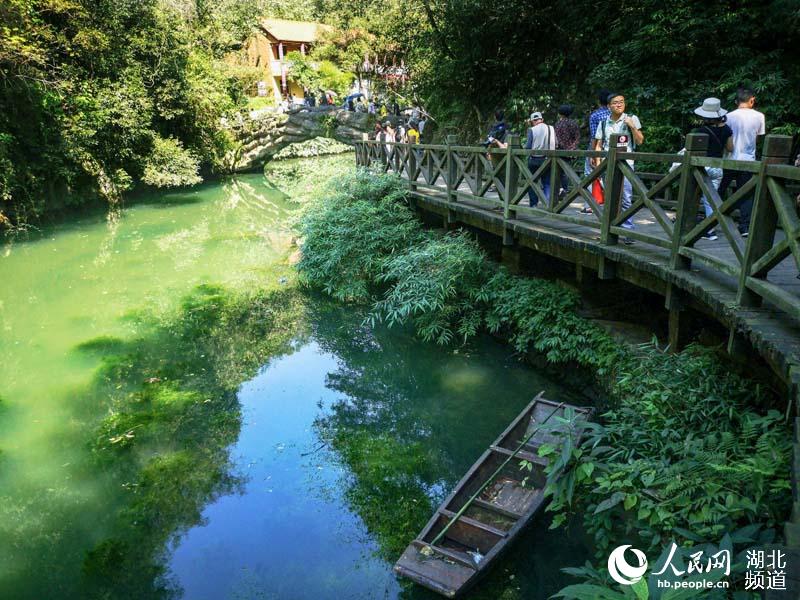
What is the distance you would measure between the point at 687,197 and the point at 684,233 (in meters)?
0.32

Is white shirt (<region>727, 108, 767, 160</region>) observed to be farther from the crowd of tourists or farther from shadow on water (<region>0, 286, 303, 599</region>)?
shadow on water (<region>0, 286, 303, 599</region>)

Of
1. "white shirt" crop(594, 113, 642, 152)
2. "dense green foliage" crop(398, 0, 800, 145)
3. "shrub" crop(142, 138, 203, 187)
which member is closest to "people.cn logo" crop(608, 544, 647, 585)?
"white shirt" crop(594, 113, 642, 152)

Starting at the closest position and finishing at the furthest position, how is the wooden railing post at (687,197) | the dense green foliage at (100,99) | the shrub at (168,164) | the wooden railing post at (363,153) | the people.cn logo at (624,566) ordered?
1. the people.cn logo at (624,566)
2. the wooden railing post at (687,197)
3. the dense green foliage at (100,99)
4. the wooden railing post at (363,153)
5. the shrub at (168,164)

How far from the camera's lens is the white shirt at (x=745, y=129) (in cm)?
594

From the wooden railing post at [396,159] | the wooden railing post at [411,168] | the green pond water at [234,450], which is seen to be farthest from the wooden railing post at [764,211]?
the wooden railing post at [396,159]

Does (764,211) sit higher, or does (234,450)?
(764,211)

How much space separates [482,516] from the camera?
4770 millimetres

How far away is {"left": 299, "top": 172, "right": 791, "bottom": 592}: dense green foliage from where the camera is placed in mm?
3594

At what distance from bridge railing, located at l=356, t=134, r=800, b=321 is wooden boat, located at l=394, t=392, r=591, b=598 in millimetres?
1741

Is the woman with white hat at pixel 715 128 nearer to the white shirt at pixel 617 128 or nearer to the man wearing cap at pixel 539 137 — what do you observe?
the white shirt at pixel 617 128

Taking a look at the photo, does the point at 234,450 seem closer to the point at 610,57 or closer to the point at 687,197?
the point at 687,197

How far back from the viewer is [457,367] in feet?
26.6

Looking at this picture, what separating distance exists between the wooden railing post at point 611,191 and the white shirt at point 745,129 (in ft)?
3.63

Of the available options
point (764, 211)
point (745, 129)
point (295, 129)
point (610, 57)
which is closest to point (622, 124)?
point (745, 129)
